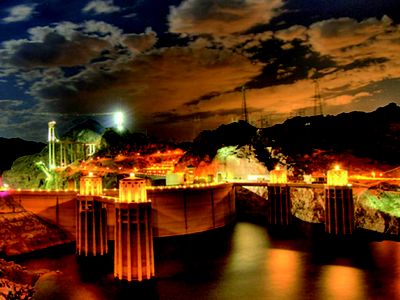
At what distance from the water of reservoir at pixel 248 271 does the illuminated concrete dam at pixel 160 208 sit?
8.33ft

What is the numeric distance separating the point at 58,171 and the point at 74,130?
25.5 metres

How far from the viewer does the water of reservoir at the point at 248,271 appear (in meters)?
27.4

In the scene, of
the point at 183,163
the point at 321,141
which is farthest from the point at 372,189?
the point at 183,163

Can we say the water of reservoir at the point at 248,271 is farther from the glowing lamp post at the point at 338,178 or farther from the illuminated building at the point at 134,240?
the glowing lamp post at the point at 338,178

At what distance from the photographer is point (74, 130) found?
103 m

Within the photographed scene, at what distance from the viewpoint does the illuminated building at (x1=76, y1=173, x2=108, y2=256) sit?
118ft

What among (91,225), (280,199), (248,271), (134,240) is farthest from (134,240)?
(280,199)

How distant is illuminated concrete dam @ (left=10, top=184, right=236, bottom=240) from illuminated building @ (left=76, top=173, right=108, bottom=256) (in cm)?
587

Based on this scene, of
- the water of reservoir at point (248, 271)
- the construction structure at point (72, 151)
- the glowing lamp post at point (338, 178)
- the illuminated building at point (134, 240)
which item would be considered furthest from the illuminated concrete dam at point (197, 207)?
the construction structure at point (72, 151)

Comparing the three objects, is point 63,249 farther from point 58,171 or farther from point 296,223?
point 58,171

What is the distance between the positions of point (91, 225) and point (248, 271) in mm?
14035

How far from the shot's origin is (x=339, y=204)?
41.7 m

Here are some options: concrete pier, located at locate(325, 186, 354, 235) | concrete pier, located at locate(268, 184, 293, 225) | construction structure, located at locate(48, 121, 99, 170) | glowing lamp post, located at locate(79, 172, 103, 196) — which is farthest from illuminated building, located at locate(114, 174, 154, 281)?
construction structure, located at locate(48, 121, 99, 170)

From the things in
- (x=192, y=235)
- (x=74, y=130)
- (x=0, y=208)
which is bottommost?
(x=192, y=235)
